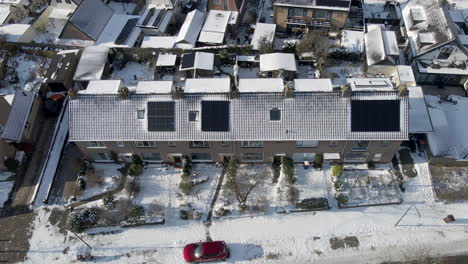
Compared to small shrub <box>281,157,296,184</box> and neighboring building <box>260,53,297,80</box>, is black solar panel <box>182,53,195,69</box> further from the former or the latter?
small shrub <box>281,157,296,184</box>

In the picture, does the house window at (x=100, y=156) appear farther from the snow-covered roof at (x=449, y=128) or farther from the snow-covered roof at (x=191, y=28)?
the snow-covered roof at (x=449, y=128)

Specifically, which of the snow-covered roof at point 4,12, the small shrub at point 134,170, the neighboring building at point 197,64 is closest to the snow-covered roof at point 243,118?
the small shrub at point 134,170

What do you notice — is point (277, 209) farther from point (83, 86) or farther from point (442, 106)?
point (83, 86)

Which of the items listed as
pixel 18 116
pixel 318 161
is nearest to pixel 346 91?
pixel 318 161

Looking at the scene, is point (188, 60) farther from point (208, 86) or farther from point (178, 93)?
point (178, 93)

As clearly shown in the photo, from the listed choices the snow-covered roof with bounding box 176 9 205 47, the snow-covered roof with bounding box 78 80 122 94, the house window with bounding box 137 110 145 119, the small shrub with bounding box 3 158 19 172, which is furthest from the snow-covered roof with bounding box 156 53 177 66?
the small shrub with bounding box 3 158 19 172

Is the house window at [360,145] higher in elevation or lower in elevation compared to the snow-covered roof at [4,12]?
lower
